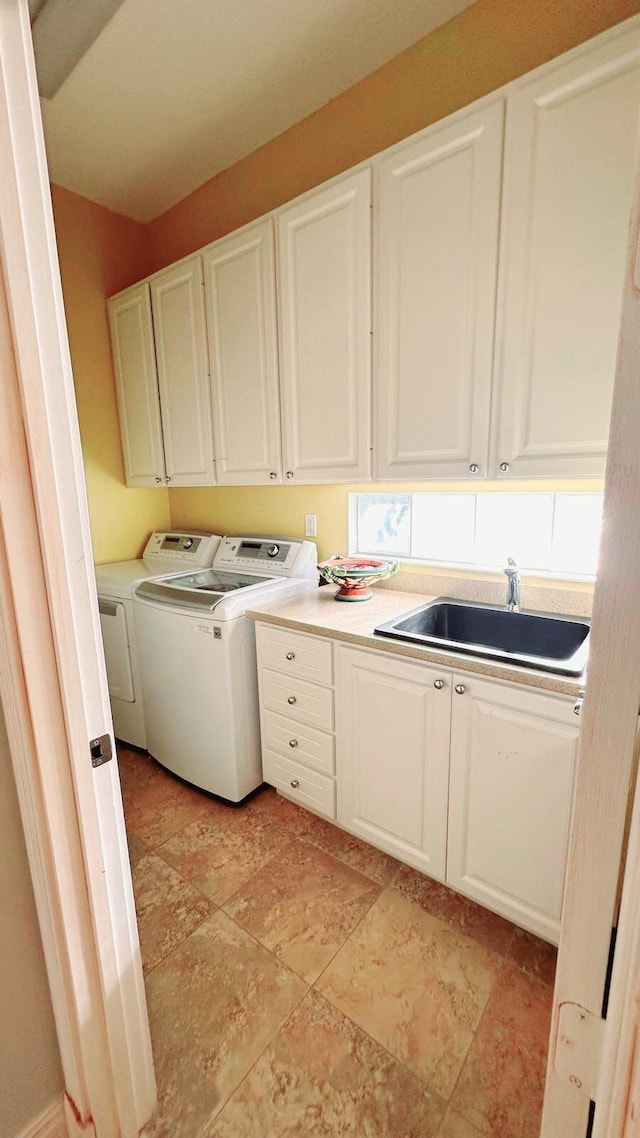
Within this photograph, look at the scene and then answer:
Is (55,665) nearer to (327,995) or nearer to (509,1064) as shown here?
(327,995)

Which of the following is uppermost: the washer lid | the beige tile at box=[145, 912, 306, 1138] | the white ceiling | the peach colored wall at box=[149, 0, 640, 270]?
the white ceiling

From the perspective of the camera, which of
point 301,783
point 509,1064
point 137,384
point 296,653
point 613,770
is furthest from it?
point 137,384

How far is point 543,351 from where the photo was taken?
1332mm

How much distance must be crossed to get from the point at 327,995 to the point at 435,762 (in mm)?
696

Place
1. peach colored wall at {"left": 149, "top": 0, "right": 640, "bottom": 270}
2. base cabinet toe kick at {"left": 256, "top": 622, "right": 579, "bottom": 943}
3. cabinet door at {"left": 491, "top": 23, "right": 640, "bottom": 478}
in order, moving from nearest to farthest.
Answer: cabinet door at {"left": 491, "top": 23, "right": 640, "bottom": 478}, base cabinet toe kick at {"left": 256, "top": 622, "right": 579, "bottom": 943}, peach colored wall at {"left": 149, "top": 0, "right": 640, "bottom": 270}

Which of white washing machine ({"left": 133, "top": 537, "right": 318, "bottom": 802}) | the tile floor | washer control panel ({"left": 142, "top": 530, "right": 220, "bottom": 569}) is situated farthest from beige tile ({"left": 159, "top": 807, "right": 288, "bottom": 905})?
washer control panel ({"left": 142, "top": 530, "right": 220, "bottom": 569})

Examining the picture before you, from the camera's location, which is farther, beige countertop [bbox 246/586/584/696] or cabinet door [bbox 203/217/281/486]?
cabinet door [bbox 203/217/281/486]

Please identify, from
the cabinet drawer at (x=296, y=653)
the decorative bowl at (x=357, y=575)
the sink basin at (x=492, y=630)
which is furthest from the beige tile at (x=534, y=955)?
the decorative bowl at (x=357, y=575)

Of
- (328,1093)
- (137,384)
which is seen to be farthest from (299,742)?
(137,384)

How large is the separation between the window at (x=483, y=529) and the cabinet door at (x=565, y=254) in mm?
389

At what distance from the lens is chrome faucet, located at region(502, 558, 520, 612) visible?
1.63 meters

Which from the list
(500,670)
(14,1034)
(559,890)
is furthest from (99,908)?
(559,890)

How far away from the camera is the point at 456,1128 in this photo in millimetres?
1031

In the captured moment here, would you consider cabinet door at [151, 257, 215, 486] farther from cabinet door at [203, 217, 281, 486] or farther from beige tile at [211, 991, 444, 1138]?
beige tile at [211, 991, 444, 1138]
